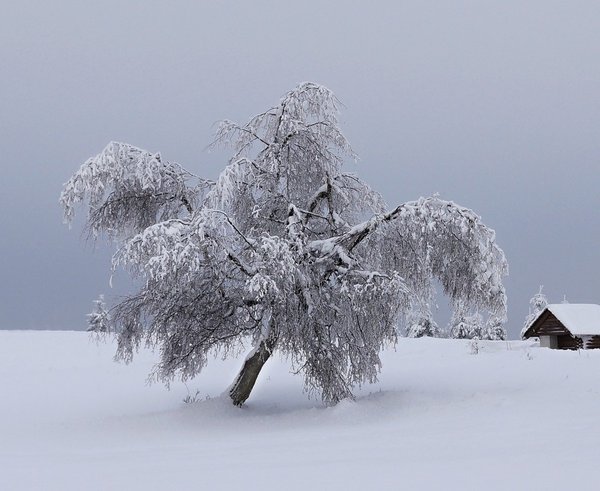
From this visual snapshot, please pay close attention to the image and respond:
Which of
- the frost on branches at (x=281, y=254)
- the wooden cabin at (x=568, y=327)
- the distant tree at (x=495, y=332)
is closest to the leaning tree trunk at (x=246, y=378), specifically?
the frost on branches at (x=281, y=254)

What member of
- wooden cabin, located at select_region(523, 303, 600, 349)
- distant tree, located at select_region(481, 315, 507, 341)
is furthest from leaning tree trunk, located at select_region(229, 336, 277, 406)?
distant tree, located at select_region(481, 315, 507, 341)

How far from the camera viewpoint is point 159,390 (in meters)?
18.1

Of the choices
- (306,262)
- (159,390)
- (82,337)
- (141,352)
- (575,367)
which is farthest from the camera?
(82,337)

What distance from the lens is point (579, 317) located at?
35062 millimetres

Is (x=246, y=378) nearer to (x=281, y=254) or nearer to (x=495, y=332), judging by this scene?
(x=281, y=254)

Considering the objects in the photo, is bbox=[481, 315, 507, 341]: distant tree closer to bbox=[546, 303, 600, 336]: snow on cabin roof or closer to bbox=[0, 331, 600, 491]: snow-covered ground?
bbox=[546, 303, 600, 336]: snow on cabin roof

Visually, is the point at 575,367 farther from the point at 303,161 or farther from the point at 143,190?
the point at 143,190

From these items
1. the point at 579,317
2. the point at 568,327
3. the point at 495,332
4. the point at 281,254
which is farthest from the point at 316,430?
the point at 495,332

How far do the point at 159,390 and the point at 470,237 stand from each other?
1024 centimetres

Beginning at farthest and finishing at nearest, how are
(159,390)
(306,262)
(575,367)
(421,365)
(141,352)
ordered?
(141,352) < (421,365) < (159,390) < (575,367) < (306,262)

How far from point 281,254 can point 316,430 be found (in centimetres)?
288

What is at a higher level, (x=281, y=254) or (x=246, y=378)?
(x=281, y=254)

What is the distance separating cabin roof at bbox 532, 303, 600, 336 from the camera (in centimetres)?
3394

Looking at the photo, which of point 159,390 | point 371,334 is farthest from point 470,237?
point 159,390
